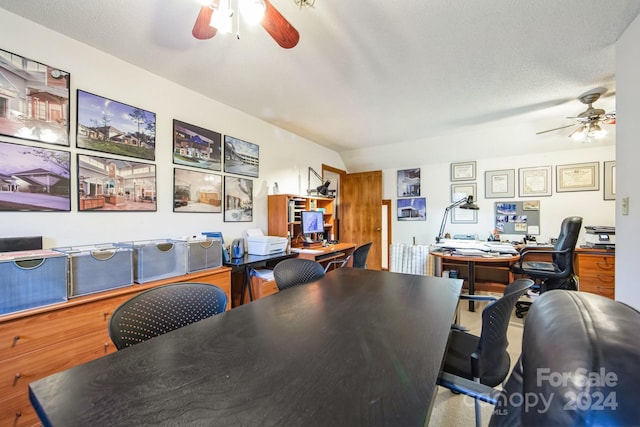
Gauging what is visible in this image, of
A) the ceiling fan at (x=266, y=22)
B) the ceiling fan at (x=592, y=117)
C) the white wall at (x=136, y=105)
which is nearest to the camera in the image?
the ceiling fan at (x=266, y=22)

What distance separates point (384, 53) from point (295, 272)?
1939 mm

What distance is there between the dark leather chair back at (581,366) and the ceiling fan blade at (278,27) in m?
1.60

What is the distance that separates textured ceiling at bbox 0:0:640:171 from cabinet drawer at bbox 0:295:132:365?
1.95m

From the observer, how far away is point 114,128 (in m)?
2.17

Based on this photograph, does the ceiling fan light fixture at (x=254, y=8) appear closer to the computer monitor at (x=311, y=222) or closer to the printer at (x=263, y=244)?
the printer at (x=263, y=244)

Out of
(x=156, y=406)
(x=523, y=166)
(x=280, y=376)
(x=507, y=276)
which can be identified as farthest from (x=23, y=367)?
(x=523, y=166)

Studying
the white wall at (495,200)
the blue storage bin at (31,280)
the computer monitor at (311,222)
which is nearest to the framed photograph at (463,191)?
the white wall at (495,200)

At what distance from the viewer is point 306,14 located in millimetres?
1703

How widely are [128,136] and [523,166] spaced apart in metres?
5.58

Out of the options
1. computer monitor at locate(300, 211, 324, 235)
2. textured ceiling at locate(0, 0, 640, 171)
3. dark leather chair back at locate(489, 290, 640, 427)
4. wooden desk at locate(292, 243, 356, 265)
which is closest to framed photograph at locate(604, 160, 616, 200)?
textured ceiling at locate(0, 0, 640, 171)

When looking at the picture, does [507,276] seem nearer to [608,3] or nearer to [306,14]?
[608,3]

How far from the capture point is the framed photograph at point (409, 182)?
520 cm

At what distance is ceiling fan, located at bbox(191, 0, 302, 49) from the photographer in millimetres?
1239

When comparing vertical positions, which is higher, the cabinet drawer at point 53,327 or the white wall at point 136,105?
the white wall at point 136,105
